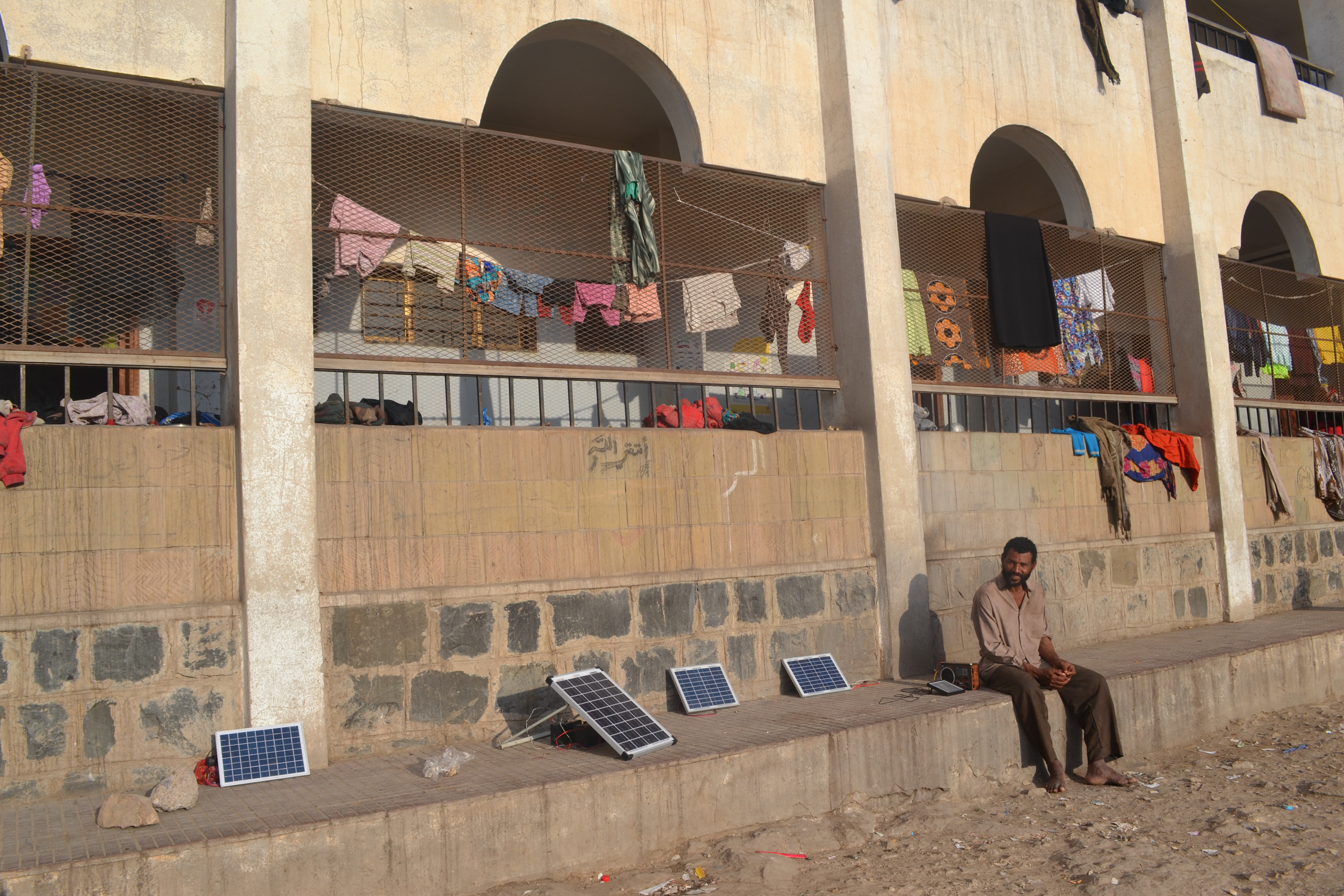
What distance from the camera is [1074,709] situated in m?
6.69

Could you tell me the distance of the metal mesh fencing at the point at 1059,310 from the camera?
9383mm

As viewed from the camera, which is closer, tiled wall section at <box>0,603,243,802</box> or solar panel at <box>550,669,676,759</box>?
tiled wall section at <box>0,603,243,802</box>

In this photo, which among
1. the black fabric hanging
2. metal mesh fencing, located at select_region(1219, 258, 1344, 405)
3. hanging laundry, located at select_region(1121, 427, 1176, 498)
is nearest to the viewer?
the black fabric hanging

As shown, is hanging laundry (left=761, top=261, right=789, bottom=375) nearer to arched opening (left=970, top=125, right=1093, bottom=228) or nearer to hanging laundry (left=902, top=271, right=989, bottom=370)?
hanging laundry (left=902, top=271, right=989, bottom=370)

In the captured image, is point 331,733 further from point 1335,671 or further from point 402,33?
point 1335,671

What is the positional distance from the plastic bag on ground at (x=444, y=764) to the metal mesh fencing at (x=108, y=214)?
8.83 feet

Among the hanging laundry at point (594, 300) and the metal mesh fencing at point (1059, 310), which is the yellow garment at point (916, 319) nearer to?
the metal mesh fencing at point (1059, 310)

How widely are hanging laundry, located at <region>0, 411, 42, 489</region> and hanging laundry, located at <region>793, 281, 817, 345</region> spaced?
5.81m

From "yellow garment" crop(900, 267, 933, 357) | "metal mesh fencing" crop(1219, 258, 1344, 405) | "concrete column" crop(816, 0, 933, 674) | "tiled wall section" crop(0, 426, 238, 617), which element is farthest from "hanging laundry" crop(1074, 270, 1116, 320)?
"tiled wall section" crop(0, 426, 238, 617)

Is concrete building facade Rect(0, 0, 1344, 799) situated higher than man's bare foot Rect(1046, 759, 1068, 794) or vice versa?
concrete building facade Rect(0, 0, 1344, 799)

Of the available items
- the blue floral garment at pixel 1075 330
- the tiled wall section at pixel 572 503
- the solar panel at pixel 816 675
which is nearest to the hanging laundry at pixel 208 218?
the tiled wall section at pixel 572 503

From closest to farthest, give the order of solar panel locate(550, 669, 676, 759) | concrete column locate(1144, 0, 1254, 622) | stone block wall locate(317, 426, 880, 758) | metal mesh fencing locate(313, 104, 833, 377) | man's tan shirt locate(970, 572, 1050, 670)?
solar panel locate(550, 669, 676, 759) → stone block wall locate(317, 426, 880, 758) → man's tan shirt locate(970, 572, 1050, 670) → metal mesh fencing locate(313, 104, 833, 377) → concrete column locate(1144, 0, 1254, 622)

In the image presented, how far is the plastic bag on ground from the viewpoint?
17.2ft

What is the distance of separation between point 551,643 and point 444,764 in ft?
4.27
